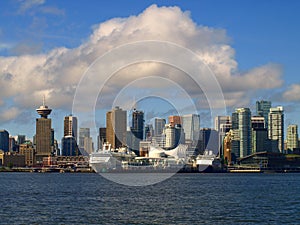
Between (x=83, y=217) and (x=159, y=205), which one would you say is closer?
(x=83, y=217)

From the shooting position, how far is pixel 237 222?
163 feet

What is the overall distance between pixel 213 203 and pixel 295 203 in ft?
31.6

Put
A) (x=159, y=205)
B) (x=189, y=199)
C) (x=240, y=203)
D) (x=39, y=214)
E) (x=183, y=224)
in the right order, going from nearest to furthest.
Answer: (x=183, y=224), (x=39, y=214), (x=159, y=205), (x=240, y=203), (x=189, y=199)

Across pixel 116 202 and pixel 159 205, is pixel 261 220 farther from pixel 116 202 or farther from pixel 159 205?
pixel 116 202

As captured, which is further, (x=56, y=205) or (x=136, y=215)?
(x=56, y=205)

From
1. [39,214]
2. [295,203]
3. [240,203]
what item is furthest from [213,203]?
[39,214]

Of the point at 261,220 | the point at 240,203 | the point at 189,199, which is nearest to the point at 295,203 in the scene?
the point at 240,203

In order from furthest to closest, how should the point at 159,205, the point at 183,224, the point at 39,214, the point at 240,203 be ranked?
1. the point at 240,203
2. the point at 159,205
3. the point at 39,214
4. the point at 183,224

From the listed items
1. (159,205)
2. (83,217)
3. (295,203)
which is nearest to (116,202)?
(159,205)

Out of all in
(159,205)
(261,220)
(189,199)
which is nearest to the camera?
(261,220)

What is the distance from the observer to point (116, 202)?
6825 cm

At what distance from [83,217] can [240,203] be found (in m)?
21.6

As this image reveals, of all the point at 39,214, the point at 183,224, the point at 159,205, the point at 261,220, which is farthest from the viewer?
the point at 159,205

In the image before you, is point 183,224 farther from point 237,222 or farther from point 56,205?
point 56,205
